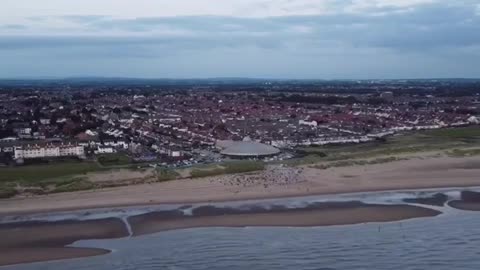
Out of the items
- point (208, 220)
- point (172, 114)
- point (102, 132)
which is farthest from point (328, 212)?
point (172, 114)

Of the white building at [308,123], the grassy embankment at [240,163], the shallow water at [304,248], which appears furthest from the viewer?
the white building at [308,123]

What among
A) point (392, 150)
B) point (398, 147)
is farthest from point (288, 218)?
point (398, 147)

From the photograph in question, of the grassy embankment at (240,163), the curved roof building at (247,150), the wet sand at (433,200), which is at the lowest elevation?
the wet sand at (433,200)

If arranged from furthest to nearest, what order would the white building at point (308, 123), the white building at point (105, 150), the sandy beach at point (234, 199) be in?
1. the white building at point (308, 123)
2. the white building at point (105, 150)
3. the sandy beach at point (234, 199)

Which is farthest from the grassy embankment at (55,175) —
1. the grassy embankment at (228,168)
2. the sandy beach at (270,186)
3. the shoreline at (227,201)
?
the grassy embankment at (228,168)

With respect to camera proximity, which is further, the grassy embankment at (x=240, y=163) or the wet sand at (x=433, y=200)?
the grassy embankment at (x=240, y=163)

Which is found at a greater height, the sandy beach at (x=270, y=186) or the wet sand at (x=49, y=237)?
the sandy beach at (x=270, y=186)

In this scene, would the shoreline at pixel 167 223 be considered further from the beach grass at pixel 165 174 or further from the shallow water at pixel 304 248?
the beach grass at pixel 165 174

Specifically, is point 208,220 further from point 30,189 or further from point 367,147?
point 367,147
